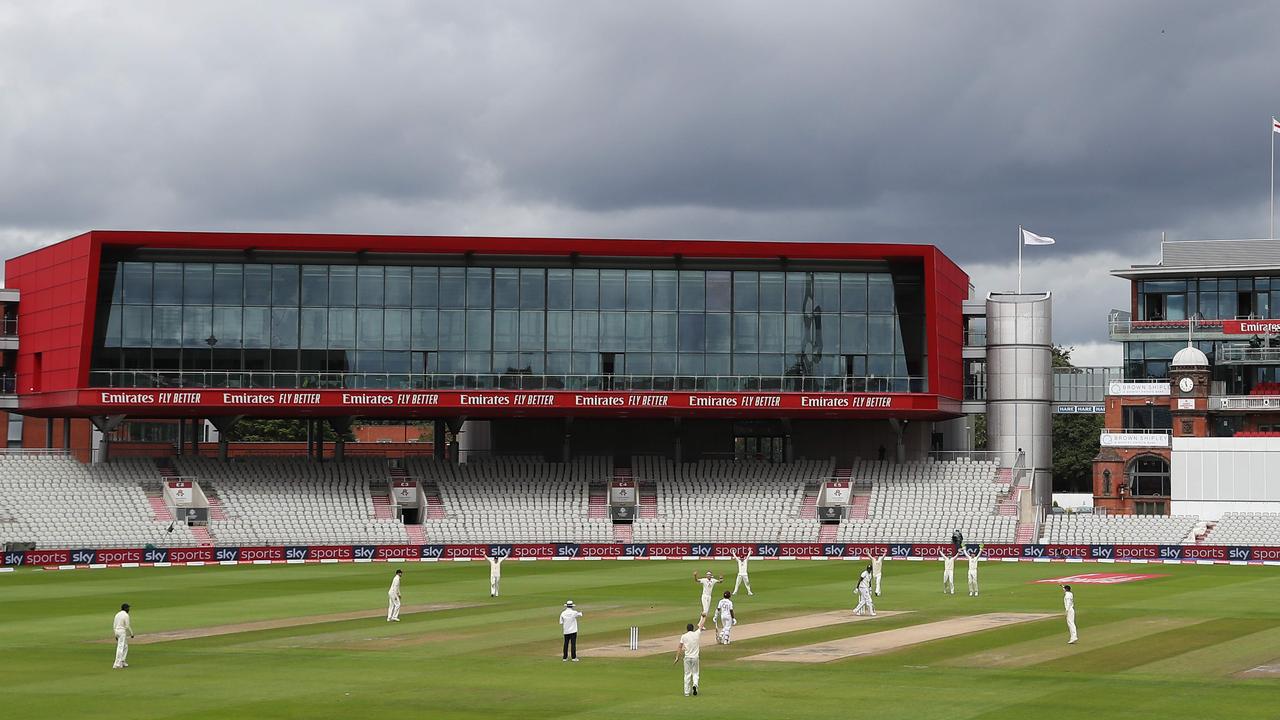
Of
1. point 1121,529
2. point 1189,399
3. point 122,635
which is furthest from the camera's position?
point 1189,399

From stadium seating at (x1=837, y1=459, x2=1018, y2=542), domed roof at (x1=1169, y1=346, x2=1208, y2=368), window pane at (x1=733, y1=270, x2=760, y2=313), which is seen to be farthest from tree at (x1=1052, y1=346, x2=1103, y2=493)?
window pane at (x1=733, y1=270, x2=760, y2=313)

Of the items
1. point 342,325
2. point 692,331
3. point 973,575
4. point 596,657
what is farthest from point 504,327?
point 596,657

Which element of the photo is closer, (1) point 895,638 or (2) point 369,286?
(1) point 895,638

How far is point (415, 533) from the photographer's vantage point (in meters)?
85.6

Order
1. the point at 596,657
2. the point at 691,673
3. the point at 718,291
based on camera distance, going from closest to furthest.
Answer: the point at 691,673
the point at 596,657
the point at 718,291

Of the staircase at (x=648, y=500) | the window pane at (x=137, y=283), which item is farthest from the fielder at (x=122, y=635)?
the staircase at (x=648, y=500)

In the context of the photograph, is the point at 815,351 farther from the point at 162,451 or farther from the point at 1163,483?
the point at 162,451

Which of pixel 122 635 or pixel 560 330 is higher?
pixel 560 330

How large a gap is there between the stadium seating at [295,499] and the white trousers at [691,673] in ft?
180

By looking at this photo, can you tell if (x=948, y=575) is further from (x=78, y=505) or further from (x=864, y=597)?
(x=78, y=505)

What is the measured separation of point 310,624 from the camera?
4619cm

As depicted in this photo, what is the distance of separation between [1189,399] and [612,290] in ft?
125

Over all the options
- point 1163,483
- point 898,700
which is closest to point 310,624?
point 898,700

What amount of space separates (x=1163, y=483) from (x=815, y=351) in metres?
28.1
